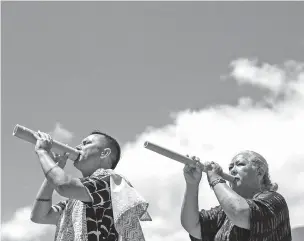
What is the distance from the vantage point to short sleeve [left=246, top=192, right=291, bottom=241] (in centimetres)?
489

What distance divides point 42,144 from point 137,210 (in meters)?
1.13

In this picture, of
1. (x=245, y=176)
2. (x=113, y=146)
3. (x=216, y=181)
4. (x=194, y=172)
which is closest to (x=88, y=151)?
(x=113, y=146)

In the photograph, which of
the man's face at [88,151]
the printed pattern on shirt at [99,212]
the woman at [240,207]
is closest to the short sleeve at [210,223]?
the woman at [240,207]

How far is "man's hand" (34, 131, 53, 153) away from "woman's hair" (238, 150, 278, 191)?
2.04 m

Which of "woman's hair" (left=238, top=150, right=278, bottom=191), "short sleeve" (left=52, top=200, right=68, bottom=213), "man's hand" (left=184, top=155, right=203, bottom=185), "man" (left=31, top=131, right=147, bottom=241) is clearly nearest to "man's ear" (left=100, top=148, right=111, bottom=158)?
"man" (left=31, top=131, right=147, bottom=241)

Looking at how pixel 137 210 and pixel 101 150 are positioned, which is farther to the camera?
pixel 101 150

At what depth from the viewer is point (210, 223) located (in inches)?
218

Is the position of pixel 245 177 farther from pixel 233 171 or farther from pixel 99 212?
pixel 99 212

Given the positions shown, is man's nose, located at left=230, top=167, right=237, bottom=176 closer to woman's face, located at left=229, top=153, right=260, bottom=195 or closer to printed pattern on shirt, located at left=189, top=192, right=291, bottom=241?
woman's face, located at left=229, top=153, right=260, bottom=195

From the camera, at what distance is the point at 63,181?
4.63m

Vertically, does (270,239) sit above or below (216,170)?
below

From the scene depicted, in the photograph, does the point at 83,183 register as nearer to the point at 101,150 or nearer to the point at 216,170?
the point at 101,150

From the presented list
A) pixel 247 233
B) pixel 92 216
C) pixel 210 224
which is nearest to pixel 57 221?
pixel 92 216

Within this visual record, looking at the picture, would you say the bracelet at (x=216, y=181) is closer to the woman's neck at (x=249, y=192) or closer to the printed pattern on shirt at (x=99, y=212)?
the woman's neck at (x=249, y=192)
